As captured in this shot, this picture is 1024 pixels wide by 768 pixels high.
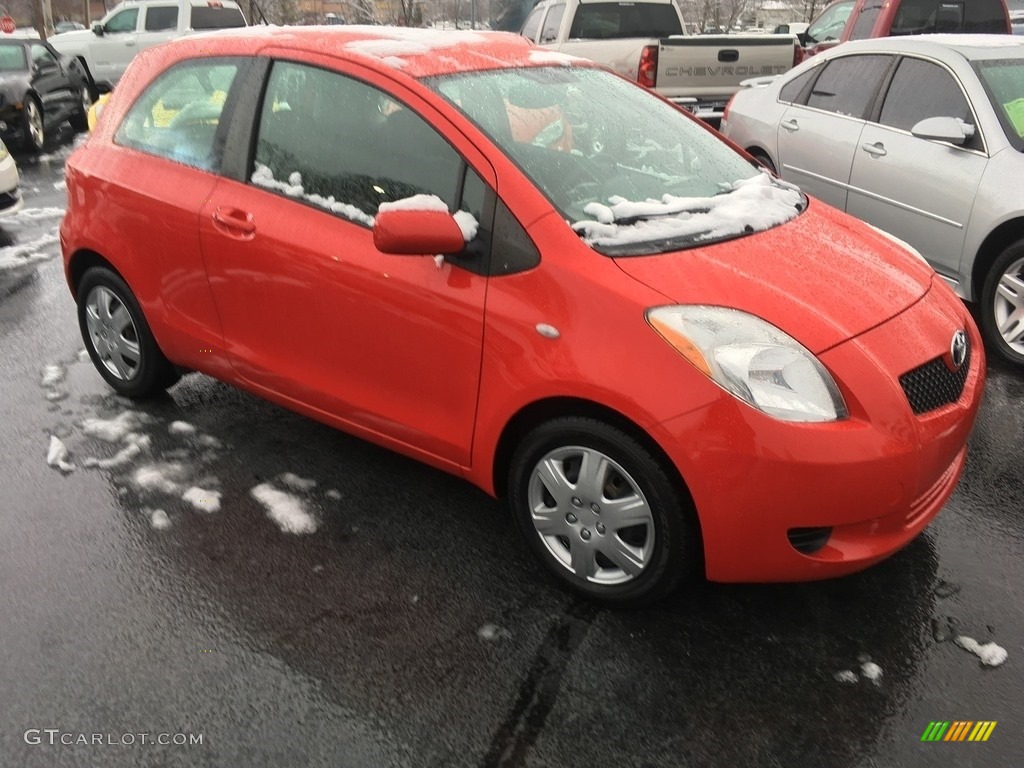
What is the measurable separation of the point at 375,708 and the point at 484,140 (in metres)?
1.82

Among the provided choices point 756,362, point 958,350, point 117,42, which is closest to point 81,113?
point 117,42

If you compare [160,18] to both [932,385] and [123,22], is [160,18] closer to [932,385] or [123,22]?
[123,22]

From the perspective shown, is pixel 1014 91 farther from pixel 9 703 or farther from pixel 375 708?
pixel 9 703

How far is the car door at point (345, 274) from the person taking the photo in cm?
296

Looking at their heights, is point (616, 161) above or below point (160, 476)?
above

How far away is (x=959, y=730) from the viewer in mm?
2420

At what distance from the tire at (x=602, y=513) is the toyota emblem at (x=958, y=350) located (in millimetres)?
1028

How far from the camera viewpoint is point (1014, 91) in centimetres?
509

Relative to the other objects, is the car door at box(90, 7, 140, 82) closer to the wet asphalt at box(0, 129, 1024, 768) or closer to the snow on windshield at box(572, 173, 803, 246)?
the wet asphalt at box(0, 129, 1024, 768)

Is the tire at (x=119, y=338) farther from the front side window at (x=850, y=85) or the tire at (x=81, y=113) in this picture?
the tire at (x=81, y=113)

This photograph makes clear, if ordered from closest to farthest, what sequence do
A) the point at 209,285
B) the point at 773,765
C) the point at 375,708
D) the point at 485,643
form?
the point at 773,765 → the point at 375,708 → the point at 485,643 → the point at 209,285

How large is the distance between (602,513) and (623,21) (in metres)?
9.60

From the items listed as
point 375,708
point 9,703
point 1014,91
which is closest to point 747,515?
point 375,708

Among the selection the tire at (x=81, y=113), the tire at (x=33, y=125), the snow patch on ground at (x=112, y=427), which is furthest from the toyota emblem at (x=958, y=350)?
the tire at (x=81, y=113)
